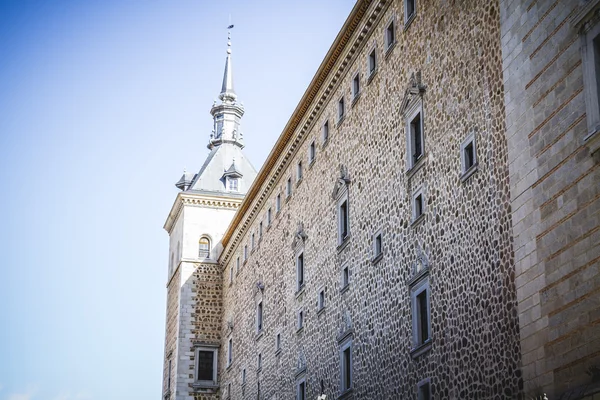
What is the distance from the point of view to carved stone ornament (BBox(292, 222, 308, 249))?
103ft

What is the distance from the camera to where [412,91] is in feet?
74.3

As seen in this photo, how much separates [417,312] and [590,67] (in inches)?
318

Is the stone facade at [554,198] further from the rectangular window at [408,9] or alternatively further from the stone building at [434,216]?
the rectangular window at [408,9]

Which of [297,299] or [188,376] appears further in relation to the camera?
[188,376]

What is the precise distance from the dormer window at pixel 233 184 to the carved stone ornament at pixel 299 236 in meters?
16.2

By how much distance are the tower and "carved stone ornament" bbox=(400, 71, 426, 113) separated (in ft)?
78.0

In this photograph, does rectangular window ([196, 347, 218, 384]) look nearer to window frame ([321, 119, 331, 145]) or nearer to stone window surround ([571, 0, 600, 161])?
window frame ([321, 119, 331, 145])

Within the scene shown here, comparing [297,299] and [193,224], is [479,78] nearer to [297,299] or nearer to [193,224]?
[297,299]

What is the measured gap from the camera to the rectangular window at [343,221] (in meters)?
27.4

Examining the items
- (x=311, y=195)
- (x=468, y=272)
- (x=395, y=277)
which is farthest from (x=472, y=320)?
(x=311, y=195)

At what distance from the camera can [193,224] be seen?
4700cm

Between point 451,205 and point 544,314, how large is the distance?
4.88 metres

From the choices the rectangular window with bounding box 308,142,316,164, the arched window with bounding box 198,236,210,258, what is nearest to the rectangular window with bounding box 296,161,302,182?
the rectangular window with bounding box 308,142,316,164

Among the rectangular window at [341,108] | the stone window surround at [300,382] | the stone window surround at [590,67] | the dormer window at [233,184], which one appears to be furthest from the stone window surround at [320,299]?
the dormer window at [233,184]
